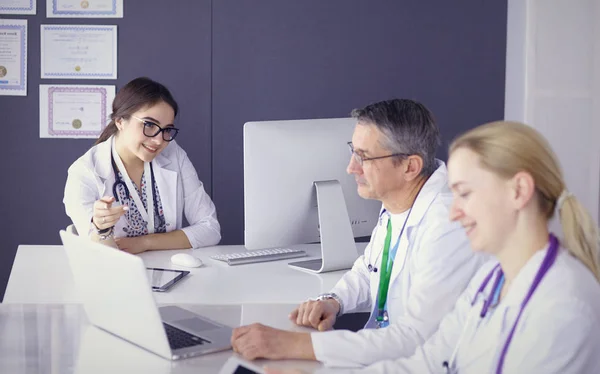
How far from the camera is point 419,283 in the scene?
6.78ft

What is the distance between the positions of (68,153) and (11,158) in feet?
1.05

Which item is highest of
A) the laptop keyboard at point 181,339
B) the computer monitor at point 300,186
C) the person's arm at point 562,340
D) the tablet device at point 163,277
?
the computer monitor at point 300,186

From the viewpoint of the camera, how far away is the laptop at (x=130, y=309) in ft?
6.07

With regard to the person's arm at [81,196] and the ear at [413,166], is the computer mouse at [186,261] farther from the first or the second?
the ear at [413,166]

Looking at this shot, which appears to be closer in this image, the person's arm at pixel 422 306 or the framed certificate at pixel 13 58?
the person's arm at pixel 422 306

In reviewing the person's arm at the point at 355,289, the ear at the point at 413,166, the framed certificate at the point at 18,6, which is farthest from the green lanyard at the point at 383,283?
the framed certificate at the point at 18,6

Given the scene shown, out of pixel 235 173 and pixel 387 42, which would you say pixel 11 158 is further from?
pixel 387 42

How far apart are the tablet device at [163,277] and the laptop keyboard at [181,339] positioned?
17.8 inches

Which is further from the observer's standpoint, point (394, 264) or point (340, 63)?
point (340, 63)

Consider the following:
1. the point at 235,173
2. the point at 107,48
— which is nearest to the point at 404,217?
the point at 235,173

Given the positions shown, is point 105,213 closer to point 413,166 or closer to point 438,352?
point 413,166

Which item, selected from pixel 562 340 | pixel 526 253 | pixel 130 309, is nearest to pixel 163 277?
pixel 130 309

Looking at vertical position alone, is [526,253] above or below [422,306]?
above

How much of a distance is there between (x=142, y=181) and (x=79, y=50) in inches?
54.4
